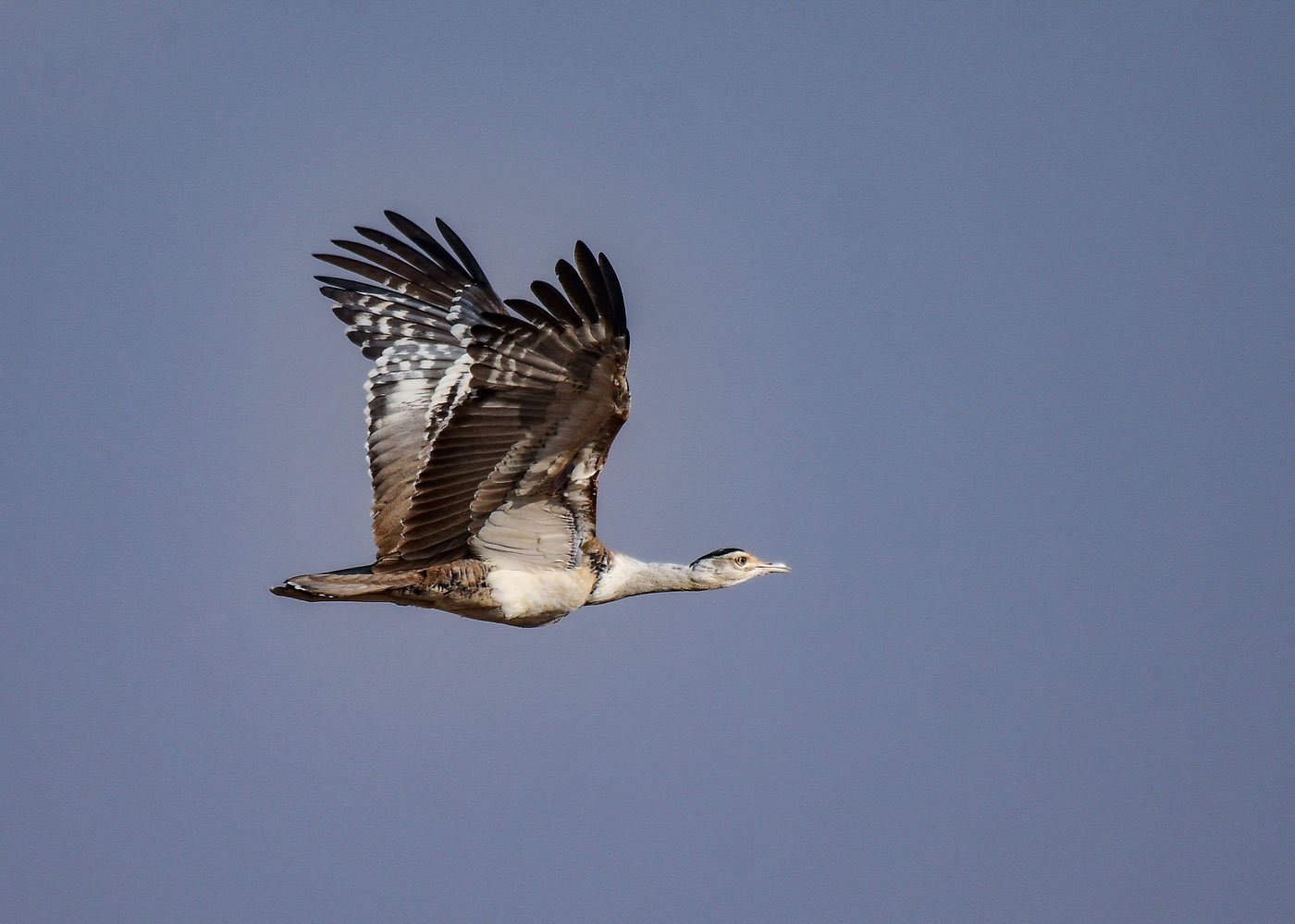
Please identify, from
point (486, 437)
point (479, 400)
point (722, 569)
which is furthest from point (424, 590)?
point (722, 569)

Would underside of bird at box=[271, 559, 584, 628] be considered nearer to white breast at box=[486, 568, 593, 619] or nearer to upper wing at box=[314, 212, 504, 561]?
white breast at box=[486, 568, 593, 619]

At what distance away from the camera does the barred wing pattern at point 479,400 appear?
45.1ft

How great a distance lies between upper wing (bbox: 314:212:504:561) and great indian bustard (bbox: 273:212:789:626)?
0.02 m

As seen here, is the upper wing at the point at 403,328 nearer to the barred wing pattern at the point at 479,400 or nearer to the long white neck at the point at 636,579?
the barred wing pattern at the point at 479,400

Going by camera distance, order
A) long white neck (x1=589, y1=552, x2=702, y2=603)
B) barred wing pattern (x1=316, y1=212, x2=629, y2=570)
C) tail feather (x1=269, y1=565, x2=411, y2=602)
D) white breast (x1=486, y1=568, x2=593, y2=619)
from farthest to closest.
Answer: long white neck (x1=589, y1=552, x2=702, y2=603) → white breast (x1=486, y1=568, x2=593, y2=619) → tail feather (x1=269, y1=565, x2=411, y2=602) → barred wing pattern (x1=316, y1=212, x2=629, y2=570)

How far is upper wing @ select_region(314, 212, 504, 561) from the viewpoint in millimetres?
17250

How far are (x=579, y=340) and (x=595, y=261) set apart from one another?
0.75m

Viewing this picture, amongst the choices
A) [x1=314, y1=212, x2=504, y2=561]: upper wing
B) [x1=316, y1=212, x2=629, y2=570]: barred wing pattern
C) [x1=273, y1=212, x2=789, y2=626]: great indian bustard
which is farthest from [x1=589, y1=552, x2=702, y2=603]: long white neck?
[x1=314, y1=212, x2=504, y2=561]: upper wing

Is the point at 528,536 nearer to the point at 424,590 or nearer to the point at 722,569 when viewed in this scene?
the point at 424,590

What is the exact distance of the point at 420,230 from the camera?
59.9 ft

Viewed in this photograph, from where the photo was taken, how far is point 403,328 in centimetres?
1817

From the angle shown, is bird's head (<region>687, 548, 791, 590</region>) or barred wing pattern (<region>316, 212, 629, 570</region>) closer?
barred wing pattern (<region>316, 212, 629, 570</region>)

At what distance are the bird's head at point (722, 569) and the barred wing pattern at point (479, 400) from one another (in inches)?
64.5

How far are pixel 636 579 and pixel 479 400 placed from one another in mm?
3645
